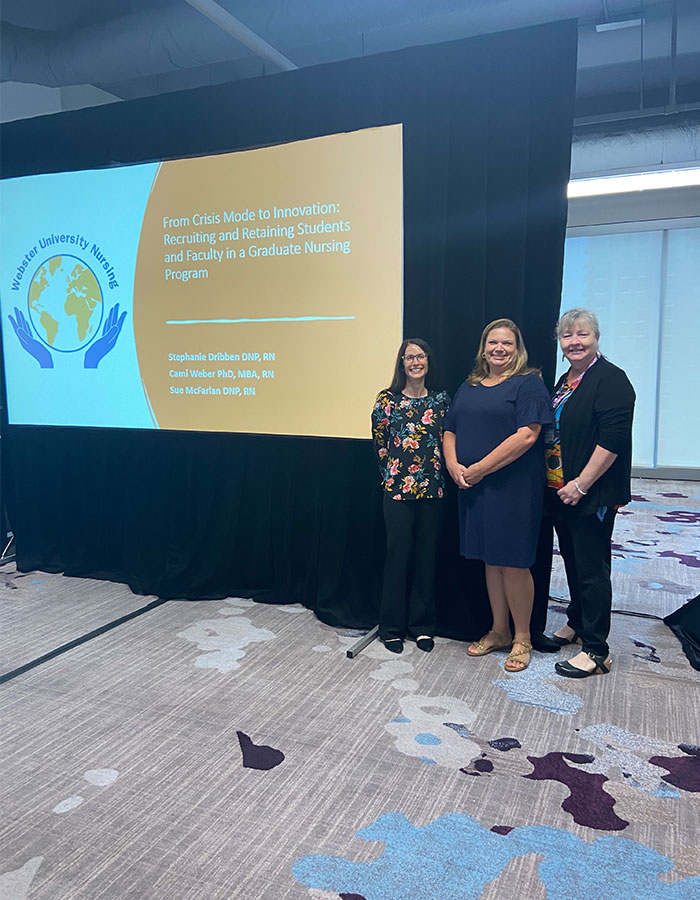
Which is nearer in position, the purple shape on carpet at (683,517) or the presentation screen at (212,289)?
the presentation screen at (212,289)

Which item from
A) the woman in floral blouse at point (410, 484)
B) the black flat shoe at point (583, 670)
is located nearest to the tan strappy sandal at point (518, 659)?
the black flat shoe at point (583, 670)

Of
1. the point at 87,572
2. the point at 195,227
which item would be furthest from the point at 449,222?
the point at 87,572

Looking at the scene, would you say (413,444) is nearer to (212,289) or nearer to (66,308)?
(212,289)

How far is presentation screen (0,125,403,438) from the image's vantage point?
3393 millimetres

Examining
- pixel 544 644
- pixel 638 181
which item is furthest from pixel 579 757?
pixel 638 181

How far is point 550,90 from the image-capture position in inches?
119

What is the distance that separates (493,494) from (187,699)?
4.75ft

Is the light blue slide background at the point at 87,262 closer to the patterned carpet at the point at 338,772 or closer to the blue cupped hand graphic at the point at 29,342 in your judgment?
the blue cupped hand graphic at the point at 29,342

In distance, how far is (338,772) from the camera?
2174 millimetres

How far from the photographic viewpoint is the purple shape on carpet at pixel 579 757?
2.22m

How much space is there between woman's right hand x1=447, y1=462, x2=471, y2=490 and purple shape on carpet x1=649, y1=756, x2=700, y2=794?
46.9 inches

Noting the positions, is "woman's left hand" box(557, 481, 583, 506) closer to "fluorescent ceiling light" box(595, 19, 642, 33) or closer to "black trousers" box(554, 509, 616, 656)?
"black trousers" box(554, 509, 616, 656)

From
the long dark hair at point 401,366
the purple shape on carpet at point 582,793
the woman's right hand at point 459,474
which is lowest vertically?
the purple shape on carpet at point 582,793

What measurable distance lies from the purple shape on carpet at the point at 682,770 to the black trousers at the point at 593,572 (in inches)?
25.8
